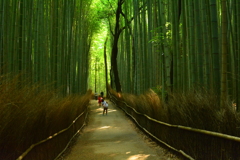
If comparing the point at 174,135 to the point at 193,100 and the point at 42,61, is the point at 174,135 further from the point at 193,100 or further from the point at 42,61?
the point at 42,61

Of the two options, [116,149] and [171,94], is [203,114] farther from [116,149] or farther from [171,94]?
[116,149]

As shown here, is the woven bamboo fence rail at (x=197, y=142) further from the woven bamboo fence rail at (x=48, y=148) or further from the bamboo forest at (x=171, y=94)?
the woven bamboo fence rail at (x=48, y=148)

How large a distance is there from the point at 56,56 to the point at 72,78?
16.0 feet

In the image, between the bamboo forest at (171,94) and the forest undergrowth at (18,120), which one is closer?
the forest undergrowth at (18,120)

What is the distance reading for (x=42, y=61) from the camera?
24.3 ft

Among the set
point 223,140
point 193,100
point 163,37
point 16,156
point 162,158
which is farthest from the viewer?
point 163,37

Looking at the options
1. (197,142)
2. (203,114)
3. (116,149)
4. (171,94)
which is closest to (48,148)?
(116,149)

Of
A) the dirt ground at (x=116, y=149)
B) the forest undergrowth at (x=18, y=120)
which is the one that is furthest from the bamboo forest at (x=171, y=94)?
the dirt ground at (x=116, y=149)

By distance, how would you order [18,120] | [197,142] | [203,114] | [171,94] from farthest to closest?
[171,94], [197,142], [203,114], [18,120]

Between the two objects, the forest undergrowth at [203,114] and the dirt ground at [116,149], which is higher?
the forest undergrowth at [203,114]

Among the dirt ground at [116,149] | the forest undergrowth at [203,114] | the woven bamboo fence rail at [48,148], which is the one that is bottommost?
the dirt ground at [116,149]

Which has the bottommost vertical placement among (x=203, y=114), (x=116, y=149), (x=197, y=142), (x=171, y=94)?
(x=116, y=149)

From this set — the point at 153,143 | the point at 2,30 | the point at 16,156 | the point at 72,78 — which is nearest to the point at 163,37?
the point at 153,143

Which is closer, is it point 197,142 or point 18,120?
point 18,120
